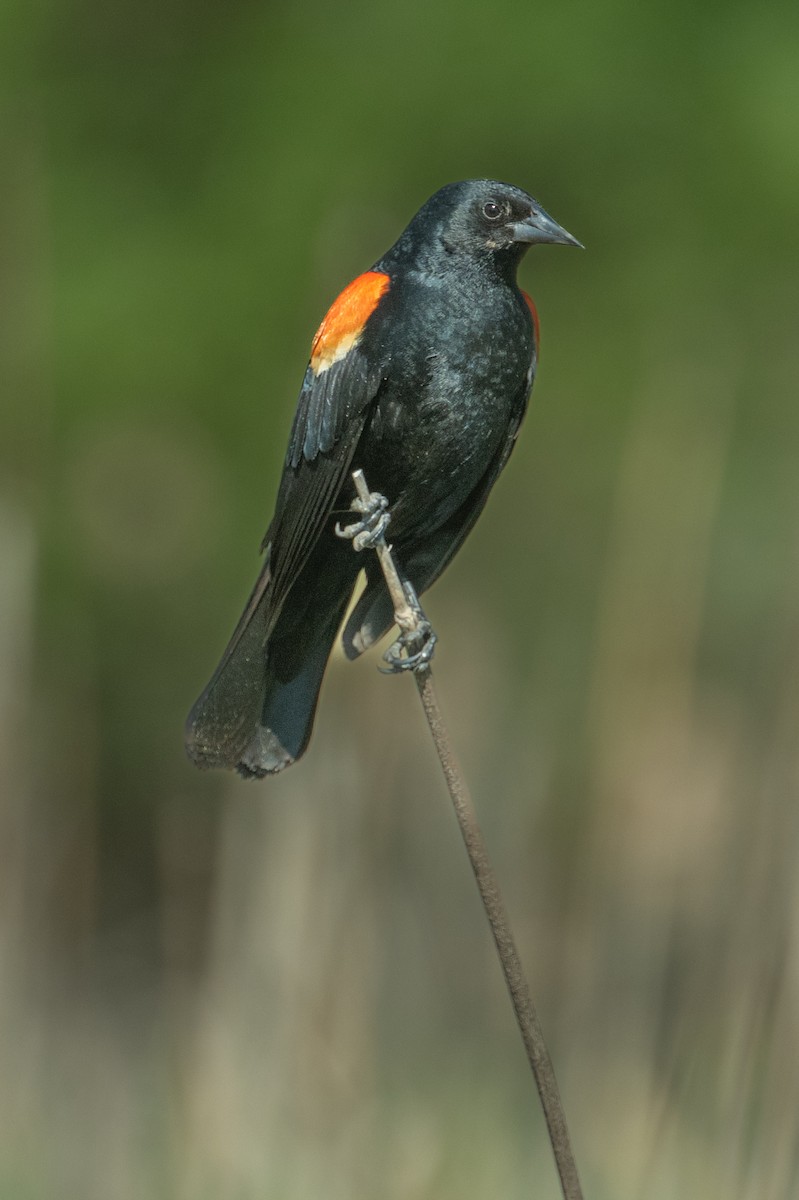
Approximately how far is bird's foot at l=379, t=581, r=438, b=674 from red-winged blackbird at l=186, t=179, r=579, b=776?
0.59 ft

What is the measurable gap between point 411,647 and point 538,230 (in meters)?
0.78

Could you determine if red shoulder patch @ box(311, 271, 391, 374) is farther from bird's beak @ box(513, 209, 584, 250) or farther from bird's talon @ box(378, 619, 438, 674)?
bird's talon @ box(378, 619, 438, 674)

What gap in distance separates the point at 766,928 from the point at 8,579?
6.40 ft

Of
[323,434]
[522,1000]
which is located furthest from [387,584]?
[522,1000]

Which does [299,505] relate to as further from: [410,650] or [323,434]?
[410,650]

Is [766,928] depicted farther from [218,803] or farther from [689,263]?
[689,263]

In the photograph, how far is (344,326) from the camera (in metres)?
2.29

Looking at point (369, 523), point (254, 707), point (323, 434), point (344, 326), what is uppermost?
point (344, 326)

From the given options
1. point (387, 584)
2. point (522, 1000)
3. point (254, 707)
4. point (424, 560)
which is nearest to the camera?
point (522, 1000)

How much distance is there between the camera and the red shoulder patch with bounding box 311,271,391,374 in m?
2.28

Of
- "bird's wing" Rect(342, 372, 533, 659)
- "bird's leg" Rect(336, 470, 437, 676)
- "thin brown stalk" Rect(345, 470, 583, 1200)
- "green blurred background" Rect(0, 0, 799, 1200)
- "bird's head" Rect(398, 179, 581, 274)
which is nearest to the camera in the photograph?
"thin brown stalk" Rect(345, 470, 583, 1200)

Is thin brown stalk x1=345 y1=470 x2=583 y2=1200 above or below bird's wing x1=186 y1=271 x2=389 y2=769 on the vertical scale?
below

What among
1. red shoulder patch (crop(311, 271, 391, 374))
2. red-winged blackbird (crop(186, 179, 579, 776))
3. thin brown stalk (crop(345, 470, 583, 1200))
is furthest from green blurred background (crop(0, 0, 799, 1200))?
thin brown stalk (crop(345, 470, 583, 1200))

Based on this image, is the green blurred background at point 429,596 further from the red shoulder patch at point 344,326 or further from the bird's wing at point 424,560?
the red shoulder patch at point 344,326
